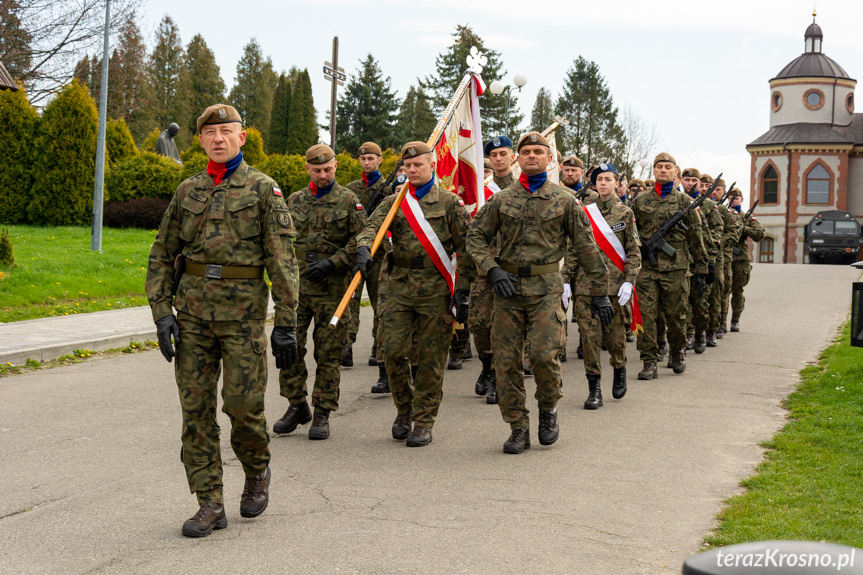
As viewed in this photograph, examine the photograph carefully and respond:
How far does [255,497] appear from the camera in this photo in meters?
5.09

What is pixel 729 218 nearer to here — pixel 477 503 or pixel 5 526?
pixel 477 503

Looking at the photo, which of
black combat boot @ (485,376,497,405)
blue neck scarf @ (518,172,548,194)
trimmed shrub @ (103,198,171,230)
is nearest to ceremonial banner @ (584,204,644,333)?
black combat boot @ (485,376,497,405)

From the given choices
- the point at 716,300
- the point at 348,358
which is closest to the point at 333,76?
the point at 716,300

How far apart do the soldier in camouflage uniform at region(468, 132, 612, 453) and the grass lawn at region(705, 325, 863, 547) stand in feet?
5.34

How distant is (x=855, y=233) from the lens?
50.0 metres

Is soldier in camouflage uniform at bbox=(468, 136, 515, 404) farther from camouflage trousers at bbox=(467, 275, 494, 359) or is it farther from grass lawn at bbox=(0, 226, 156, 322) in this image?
grass lawn at bbox=(0, 226, 156, 322)

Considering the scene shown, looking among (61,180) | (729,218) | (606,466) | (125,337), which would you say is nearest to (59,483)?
(606,466)

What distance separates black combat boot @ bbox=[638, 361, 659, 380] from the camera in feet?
33.7

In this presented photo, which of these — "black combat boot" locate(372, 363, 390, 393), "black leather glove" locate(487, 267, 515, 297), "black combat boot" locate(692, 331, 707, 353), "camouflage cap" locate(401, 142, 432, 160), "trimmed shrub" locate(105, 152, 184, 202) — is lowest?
"black combat boot" locate(372, 363, 390, 393)

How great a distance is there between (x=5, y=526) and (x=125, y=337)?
730 centimetres

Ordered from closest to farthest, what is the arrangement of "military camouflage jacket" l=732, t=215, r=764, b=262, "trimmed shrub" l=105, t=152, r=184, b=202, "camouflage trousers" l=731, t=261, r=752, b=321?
"military camouflage jacket" l=732, t=215, r=764, b=262 < "camouflage trousers" l=731, t=261, r=752, b=321 < "trimmed shrub" l=105, t=152, r=184, b=202

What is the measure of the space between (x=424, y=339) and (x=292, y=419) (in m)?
1.28

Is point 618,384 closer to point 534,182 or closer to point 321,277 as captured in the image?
point 534,182

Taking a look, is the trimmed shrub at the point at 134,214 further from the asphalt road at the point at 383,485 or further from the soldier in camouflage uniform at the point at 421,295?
the soldier in camouflage uniform at the point at 421,295
